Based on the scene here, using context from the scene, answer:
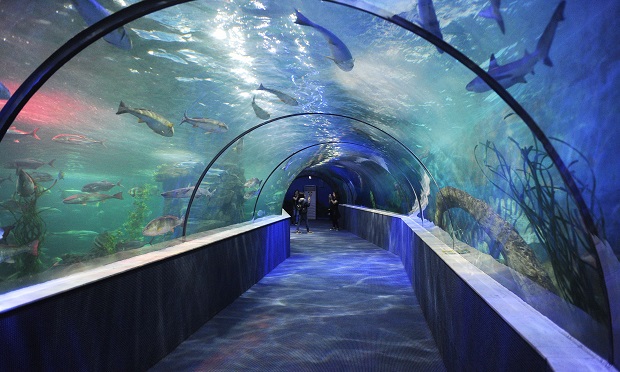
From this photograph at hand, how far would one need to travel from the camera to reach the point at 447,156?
25.6ft

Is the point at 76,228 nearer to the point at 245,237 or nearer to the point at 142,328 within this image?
the point at 245,237

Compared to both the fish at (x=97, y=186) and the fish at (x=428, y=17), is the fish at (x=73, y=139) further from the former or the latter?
the fish at (x=428, y=17)

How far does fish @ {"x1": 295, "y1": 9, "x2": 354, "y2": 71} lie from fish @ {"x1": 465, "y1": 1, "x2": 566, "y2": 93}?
7.18ft

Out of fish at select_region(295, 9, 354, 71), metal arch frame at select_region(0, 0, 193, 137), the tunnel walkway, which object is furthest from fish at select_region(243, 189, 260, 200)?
metal arch frame at select_region(0, 0, 193, 137)

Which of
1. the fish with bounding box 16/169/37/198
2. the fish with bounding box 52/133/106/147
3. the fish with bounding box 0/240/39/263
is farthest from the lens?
the fish with bounding box 16/169/37/198

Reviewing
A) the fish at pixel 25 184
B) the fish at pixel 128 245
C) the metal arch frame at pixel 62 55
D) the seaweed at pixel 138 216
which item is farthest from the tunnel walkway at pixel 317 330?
the seaweed at pixel 138 216

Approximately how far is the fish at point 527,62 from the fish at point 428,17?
0.68 m

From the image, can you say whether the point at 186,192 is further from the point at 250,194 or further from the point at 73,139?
the point at 250,194

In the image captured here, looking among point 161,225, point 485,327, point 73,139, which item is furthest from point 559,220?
point 73,139

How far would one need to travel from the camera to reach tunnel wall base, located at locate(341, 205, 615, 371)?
233cm

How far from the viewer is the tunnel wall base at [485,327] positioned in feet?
7.65

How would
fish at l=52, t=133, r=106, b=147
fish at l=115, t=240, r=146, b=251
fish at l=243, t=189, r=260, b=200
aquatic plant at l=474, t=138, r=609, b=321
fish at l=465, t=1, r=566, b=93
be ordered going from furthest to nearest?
fish at l=115, t=240, r=146, b=251 < fish at l=243, t=189, r=260, b=200 < fish at l=52, t=133, r=106, b=147 < fish at l=465, t=1, r=566, b=93 < aquatic plant at l=474, t=138, r=609, b=321

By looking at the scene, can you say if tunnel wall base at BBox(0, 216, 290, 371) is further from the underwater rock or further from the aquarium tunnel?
the underwater rock

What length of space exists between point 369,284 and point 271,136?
16.2 ft
